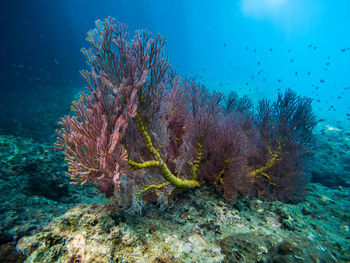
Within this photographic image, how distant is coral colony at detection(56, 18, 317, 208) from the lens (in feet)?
6.54

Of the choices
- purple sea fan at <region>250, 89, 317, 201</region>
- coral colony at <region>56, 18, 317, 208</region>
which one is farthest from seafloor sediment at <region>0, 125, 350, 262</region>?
purple sea fan at <region>250, 89, 317, 201</region>

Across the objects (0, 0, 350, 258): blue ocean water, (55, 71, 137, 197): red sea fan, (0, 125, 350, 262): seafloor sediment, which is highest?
(0, 0, 350, 258): blue ocean water

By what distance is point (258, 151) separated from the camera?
4.26m

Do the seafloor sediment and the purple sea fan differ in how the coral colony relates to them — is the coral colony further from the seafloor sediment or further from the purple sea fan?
the seafloor sediment

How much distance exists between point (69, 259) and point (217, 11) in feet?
441

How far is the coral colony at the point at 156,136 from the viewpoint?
6.54 feet

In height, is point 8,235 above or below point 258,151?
below

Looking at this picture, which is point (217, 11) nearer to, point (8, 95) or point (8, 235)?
A: point (8, 95)

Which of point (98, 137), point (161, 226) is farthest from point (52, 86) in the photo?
point (161, 226)

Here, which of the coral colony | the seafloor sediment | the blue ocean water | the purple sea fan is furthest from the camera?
the blue ocean water

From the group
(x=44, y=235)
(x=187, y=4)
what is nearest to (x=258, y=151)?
(x=44, y=235)

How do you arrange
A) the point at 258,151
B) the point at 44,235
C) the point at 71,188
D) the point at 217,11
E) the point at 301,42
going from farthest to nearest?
the point at 301,42 → the point at 217,11 → the point at 71,188 → the point at 258,151 → the point at 44,235

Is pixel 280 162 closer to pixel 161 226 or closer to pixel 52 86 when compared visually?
pixel 161 226

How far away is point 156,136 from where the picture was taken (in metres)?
2.59
